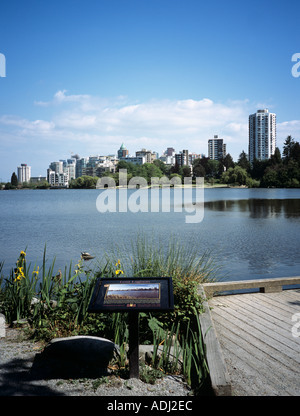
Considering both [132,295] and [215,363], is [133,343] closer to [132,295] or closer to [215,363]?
[132,295]

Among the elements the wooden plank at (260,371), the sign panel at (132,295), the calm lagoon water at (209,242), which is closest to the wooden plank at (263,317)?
the wooden plank at (260,371)

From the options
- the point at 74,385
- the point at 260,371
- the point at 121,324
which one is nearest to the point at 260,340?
the point at 260,371

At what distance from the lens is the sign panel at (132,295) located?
3213 mm

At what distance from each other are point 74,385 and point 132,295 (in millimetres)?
975

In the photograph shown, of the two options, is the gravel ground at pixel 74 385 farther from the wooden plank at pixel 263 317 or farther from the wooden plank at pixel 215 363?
the wooden plank at pixel 263 317

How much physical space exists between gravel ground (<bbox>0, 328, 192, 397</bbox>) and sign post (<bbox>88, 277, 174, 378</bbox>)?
181 mm

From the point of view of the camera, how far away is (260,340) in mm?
4543

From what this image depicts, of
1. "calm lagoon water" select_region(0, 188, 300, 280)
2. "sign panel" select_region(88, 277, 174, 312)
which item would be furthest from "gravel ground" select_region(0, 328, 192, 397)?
"calm lagoon water" select_region(0, 188, 300, 280)

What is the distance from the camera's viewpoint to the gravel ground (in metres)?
3.31

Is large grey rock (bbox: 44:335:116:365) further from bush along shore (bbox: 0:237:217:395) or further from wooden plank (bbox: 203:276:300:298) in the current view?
wooden plank (bbox: 203:276:300:298)

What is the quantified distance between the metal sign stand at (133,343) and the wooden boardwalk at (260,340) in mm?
933

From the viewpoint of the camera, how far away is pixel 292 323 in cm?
512
